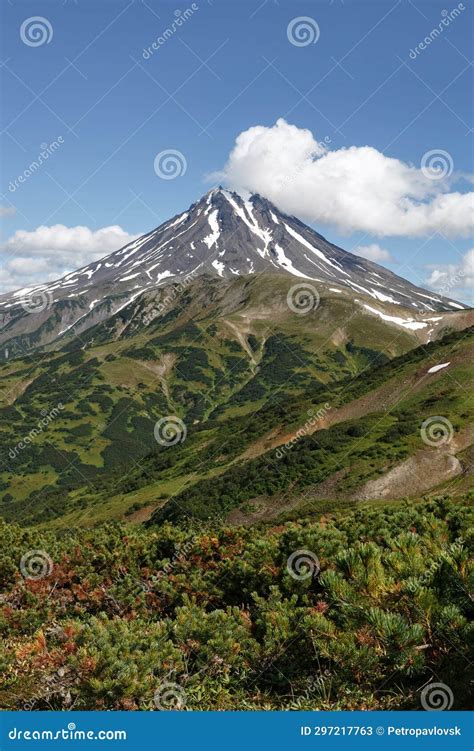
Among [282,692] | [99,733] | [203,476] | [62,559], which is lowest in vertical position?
[282,692]

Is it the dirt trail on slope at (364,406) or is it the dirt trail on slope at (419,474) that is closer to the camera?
the dirt trail on slope at (419,474)

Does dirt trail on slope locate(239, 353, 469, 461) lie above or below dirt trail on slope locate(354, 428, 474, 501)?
above

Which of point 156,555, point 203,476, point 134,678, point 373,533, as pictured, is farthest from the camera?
point 203,476

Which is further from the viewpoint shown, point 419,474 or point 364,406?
point 364,406

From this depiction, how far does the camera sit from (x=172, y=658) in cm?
1107

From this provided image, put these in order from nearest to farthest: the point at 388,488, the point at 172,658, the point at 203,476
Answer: the point at 172,658
the point at 388,488
the point at 203,476

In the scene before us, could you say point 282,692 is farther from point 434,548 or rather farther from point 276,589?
point 434,548

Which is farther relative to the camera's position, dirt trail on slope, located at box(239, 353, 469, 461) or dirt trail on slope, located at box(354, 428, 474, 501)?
dirt trail on slope, located at box(239, 353, 469, 461)

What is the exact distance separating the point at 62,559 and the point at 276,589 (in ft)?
44.5

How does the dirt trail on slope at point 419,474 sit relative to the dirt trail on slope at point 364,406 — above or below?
below

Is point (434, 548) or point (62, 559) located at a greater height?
point (62, 559)

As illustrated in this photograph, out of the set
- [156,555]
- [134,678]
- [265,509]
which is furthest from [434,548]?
[265,509]

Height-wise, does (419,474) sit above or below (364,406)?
below

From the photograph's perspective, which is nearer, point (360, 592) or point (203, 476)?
point (360, 592)
